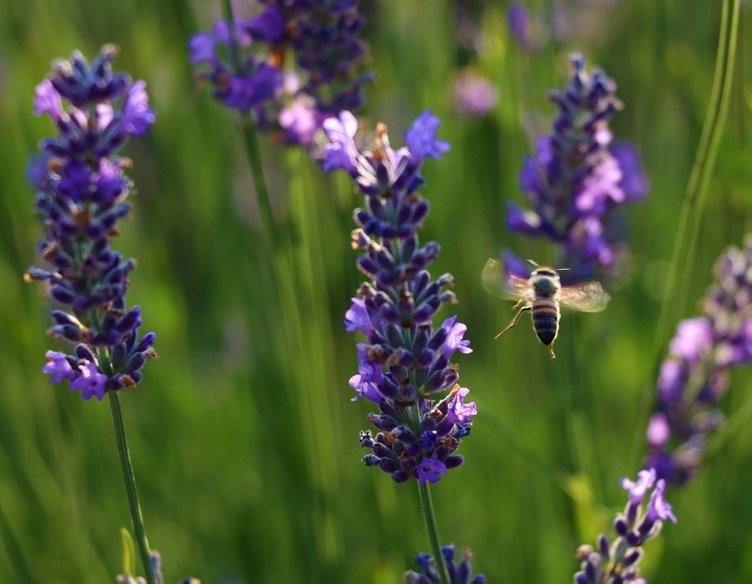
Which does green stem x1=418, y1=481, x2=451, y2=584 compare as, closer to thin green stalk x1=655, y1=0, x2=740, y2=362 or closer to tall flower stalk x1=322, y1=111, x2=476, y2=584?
tall flower stalk x1=322, y1=111, x2=476, y2=584

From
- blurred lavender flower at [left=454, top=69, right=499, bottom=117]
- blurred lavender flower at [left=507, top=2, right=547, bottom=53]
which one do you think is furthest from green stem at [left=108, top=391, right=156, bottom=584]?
blurred lavender flower at [left=454, top=69, right=499, bottom=117]

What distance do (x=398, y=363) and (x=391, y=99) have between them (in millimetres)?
2709

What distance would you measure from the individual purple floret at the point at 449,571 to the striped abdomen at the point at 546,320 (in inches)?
19.4

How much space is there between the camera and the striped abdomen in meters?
1.93

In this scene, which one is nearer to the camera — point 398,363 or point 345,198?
point 398,363

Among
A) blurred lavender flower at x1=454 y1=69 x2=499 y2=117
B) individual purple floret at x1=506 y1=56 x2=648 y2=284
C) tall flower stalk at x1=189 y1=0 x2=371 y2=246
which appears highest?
blurred lavender flower at x1=454 y1=69 x2=499 y2=117

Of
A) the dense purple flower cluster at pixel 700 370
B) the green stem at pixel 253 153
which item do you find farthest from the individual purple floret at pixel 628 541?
the green stem at pixel 253 153

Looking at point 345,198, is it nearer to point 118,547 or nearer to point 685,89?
point 685,89

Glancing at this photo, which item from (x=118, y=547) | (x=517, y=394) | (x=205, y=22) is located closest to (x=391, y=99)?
(x=205, y=22)

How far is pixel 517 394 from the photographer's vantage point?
3.58 meters

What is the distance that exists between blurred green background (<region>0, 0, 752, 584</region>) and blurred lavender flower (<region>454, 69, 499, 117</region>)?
6 centimetres

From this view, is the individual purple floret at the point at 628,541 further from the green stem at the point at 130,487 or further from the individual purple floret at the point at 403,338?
the green stem at the point at 130,487

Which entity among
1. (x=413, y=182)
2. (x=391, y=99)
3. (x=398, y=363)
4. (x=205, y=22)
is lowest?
(x=398, y=363)

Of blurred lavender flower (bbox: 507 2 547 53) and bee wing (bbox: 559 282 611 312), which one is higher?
blurred lavender flower (bbox: 507 2 547 53)
